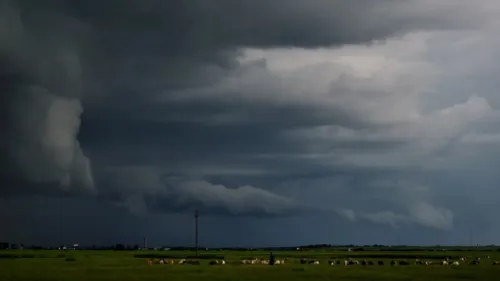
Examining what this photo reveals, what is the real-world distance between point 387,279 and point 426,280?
4.26 m

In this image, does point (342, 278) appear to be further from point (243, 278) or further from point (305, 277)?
point (243, 278)

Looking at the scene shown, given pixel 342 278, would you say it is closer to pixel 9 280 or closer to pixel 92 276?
pixel 92 276

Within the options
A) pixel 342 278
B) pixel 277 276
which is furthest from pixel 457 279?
pixel 277 276

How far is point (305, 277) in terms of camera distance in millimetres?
82938

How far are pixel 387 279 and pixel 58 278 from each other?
36340 millimetres

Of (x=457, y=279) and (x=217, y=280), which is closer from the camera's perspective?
(x=217, y=280)

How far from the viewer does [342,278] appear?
83438 mm

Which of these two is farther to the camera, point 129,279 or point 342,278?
point 342,278

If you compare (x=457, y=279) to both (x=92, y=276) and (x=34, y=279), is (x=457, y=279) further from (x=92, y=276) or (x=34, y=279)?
(x=34, y=279)

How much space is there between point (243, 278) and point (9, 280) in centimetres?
2461

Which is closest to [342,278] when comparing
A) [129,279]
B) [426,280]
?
[426,280]

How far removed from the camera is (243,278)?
79.6m

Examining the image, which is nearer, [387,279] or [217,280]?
[217,280]

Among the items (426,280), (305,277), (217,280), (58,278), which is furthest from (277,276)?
(58,278)
